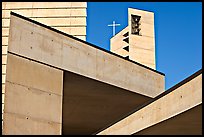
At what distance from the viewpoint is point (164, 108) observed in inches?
514

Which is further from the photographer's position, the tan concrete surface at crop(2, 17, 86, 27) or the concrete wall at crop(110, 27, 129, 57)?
the concrete wall at crop(110, 27, 129, 57)

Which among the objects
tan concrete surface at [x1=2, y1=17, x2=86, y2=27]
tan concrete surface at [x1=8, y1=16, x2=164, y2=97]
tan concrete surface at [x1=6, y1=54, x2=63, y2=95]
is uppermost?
tan concrete surface at [x1=2, y1=17, x2=86, y2=27]

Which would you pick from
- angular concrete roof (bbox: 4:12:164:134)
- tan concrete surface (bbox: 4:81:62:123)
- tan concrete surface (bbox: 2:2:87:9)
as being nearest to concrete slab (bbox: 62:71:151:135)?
angular concrete roof (bbox: 4:12:164:134)

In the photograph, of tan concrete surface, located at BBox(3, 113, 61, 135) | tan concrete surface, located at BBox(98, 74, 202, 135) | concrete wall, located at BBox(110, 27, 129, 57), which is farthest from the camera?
concrete wall, located at BBox(110, 27, 129, 57)

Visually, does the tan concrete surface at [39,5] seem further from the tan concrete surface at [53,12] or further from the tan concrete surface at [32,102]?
the tan concrete surface at [32,102]

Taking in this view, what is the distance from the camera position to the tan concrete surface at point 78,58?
15.1 metres

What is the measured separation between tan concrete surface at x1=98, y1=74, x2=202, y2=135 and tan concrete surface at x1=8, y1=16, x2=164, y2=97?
2.71 m

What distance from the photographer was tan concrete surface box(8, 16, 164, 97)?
15070mm

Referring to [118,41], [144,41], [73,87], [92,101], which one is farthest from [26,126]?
[118,41]

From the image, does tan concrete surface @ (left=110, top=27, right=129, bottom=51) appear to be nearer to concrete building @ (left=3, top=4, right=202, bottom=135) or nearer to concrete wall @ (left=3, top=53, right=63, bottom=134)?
concrete building @ (left=3, top=4, right=202, bottom=135)

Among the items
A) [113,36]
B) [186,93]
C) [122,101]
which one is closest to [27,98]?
[186,93]

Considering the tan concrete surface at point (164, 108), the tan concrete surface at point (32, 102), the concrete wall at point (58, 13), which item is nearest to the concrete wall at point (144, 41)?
the concrete wall at point (58, 13)

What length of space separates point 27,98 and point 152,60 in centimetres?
3942

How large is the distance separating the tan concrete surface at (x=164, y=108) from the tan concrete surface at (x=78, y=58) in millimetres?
2714
